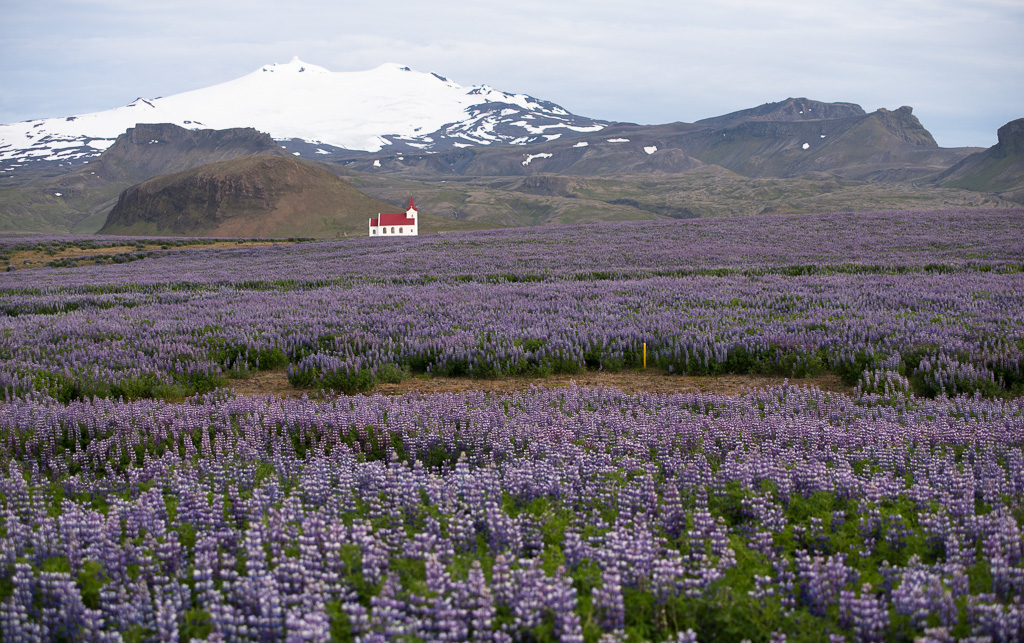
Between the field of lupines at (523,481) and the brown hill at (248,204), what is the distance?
12426 cm

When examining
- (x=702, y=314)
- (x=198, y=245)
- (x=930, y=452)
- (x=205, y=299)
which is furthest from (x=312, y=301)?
(x=198, y=245)

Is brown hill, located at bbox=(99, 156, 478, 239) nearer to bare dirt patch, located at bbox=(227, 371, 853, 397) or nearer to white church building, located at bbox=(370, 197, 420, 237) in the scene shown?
white church building, located at bbox=(370, 197, 420, 237)

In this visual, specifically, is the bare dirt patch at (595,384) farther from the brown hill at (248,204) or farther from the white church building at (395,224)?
the brown hill at (248,204)

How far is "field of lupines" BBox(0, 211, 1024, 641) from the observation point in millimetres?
3553

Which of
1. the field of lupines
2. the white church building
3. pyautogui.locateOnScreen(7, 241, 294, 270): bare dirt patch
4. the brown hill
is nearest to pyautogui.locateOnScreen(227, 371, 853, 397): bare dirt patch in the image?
the field of lupines

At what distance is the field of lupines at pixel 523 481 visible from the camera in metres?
3.55

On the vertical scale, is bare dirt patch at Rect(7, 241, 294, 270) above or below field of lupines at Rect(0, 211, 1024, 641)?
above

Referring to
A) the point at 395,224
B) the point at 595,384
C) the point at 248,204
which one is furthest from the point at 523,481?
the point at 248,204

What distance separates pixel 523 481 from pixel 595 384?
18.6 ft

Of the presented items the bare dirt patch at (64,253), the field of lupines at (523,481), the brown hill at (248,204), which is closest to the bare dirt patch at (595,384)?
the field of lupines at (523,481)

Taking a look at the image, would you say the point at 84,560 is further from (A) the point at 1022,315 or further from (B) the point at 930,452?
(A) the point at 1022,315

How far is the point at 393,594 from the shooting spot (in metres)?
3.49

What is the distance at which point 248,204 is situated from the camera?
147 m

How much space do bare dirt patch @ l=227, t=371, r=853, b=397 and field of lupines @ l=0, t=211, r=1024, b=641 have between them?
26 centimetres
